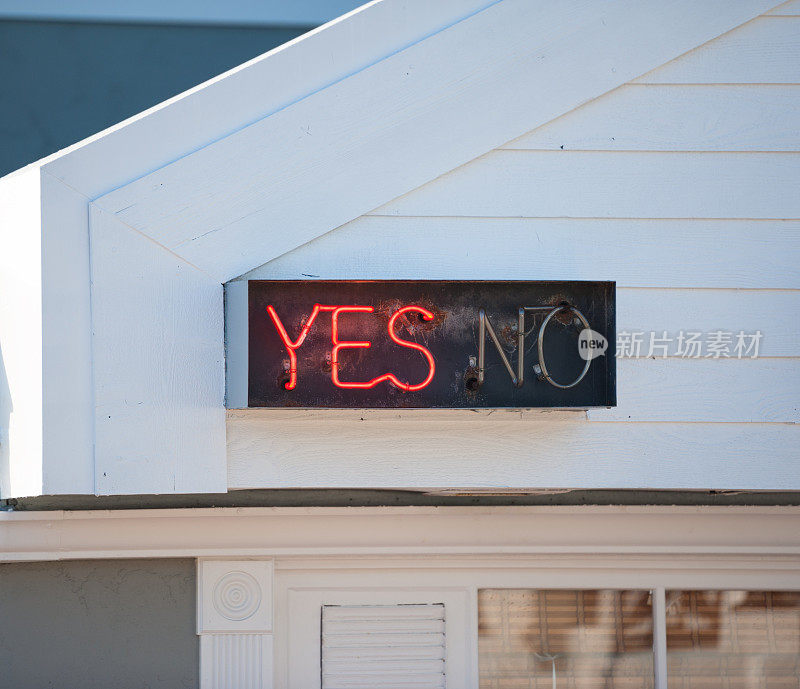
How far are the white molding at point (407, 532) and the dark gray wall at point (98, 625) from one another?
79 mm

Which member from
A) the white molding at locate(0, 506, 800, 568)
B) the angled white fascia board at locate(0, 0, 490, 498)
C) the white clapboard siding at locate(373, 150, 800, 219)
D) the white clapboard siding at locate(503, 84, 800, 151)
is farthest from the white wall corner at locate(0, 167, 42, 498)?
the white clapboard siding at locate(503, 84, 800, 151)

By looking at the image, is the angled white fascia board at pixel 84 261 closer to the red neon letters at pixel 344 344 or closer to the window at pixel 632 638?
the red neon letters at pixel 344 344

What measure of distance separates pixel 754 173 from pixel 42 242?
1709mm

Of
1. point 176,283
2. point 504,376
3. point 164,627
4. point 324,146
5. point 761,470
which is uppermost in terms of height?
point 324,146

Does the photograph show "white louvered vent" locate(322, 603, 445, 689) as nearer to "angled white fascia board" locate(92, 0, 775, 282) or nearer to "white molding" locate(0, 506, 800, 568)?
"white molding" locate(0, 506, 800, 568)

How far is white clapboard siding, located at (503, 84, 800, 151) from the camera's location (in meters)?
2.18

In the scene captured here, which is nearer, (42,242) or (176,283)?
(42,242)

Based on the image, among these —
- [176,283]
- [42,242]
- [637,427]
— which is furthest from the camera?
[637,427]

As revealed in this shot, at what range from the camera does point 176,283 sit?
2018mm

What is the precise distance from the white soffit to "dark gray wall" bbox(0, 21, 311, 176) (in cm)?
160

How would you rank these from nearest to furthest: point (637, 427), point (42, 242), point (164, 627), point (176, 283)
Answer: point (42, 242) → point (176, 283) → point (637, 427) → point (164, 627)

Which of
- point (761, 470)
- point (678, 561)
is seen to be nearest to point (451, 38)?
point (761, 470)

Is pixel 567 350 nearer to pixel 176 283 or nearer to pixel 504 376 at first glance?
pixel 504 376

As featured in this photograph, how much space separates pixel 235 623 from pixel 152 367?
101 centimetres
